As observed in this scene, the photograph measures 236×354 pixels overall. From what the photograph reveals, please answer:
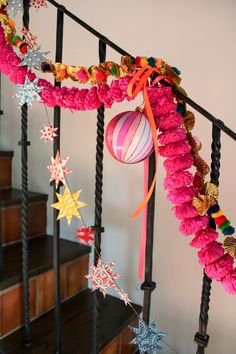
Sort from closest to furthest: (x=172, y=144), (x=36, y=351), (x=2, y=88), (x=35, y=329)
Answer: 1. (x=172, y=144)
2. (x=36, y=351)
3. (x=35, y=329)
4. (x=2, y=88)

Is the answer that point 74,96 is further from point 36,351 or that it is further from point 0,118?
point 0,118

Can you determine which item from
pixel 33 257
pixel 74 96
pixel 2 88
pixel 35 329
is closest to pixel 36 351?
pixel 35 329

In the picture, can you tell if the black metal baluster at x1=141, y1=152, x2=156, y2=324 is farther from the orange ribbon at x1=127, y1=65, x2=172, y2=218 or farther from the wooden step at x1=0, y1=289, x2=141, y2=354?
the wooden step at x1=0, y1=289, x2=141, y2=354

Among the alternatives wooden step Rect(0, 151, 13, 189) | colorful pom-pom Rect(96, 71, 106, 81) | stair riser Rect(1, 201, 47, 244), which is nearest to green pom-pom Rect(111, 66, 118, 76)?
colorful pom-pom Rect(96, 71, 106, 81)

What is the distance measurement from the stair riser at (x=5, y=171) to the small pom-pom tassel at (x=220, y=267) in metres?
1.25

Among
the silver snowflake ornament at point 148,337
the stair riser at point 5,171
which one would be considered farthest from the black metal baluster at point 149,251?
the stair riser at point 5,171

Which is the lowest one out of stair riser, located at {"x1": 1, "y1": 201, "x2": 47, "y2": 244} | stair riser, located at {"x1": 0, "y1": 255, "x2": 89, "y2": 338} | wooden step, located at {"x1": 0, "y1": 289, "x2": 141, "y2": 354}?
wooden step, located at {"x1": 0, "y1": 289, "x2": 141, "y2": 354}

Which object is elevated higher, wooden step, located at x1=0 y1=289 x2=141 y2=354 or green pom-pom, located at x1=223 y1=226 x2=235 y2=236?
green pom-pom, located at x1=223 y1=226 x2=235 y2=236

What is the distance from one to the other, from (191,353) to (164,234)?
1.64 feet

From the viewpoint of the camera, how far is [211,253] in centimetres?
62

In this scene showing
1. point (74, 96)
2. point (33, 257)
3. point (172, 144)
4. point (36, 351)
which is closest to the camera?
point (172, 144)

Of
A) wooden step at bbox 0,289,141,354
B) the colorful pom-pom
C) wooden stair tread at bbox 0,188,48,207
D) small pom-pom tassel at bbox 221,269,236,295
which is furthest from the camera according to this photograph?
wooden stair tread at bbox 0,188,48,207

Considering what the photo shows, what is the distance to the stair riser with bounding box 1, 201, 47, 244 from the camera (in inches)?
51.9

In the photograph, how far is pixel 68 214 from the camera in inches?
31.9
